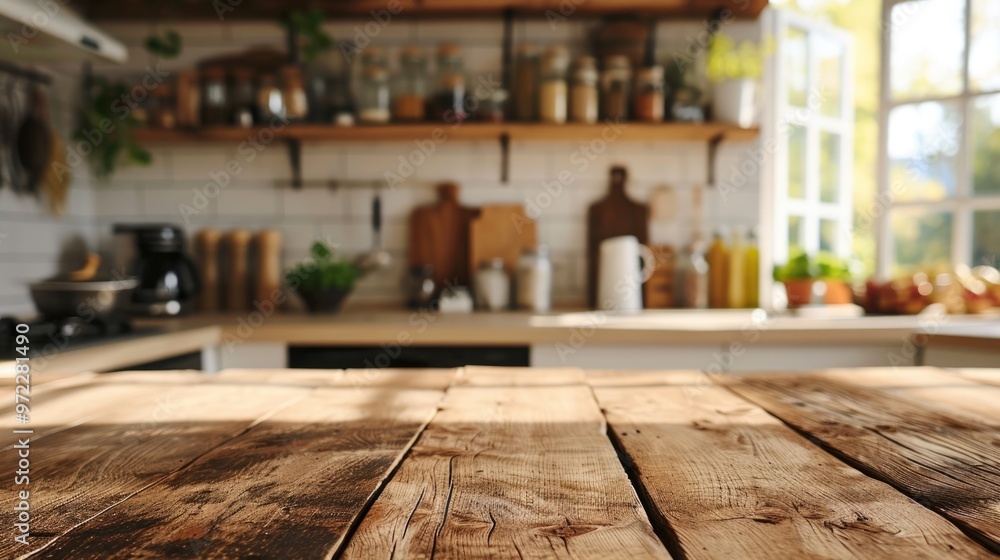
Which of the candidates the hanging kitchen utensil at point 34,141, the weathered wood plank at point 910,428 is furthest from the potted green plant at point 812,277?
the hanging kitchen utensil at point 34,141

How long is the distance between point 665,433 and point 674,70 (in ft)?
6.80

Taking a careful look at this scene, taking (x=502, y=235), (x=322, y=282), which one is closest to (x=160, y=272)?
(x=322, y=282)

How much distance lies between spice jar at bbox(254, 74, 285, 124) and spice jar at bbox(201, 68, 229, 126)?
148 mm

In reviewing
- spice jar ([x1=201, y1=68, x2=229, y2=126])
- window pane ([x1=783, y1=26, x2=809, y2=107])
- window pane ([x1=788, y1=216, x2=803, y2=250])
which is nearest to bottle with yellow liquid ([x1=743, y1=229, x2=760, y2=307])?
window pane ([x1=788, y1=216, x2=803, y2=250])

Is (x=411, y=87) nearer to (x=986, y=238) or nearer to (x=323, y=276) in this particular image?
(x=323, y=276)

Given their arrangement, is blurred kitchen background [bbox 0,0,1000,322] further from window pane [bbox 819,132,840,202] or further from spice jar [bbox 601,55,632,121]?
window pane [bbox 819,132,840,202]

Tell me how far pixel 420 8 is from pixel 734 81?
1.14 meters

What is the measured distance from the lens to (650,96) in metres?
2.38

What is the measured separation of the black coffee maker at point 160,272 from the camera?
220cm

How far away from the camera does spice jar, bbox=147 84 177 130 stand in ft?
8.16

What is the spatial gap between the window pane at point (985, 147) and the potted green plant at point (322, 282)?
7.51 feet

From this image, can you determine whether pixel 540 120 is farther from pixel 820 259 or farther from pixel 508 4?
pixel 820 259

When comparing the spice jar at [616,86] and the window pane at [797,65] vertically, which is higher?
the window pane at [797,65]

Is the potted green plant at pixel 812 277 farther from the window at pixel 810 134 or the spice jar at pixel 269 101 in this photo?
the spice jar at pixel 269 101
